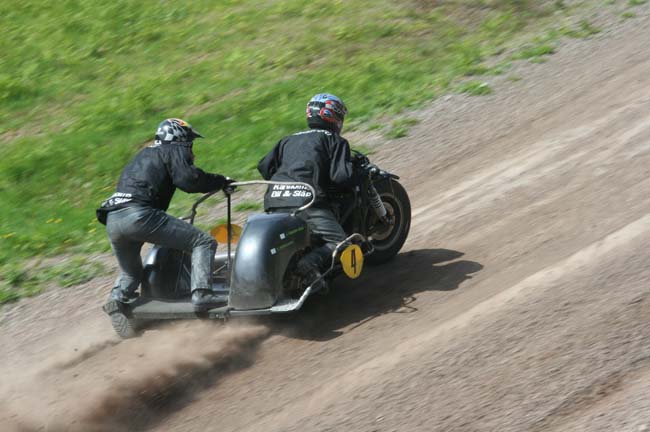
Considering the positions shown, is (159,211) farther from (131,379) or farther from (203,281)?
(131,379)

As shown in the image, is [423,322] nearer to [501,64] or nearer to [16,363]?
[16,363]

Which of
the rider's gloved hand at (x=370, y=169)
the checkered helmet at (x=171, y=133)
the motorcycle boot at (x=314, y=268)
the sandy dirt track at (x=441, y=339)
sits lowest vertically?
the sandy dirt track at (x=441, y=339)

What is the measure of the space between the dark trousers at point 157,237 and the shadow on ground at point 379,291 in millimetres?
956

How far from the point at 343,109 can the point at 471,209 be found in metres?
2.62

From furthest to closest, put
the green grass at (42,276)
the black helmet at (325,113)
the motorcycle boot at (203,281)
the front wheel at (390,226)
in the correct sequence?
the green grass at (42,276) < the front wheel at (390,226) < the black helmet at (325,113) < the motorcycle boot at (203,281)

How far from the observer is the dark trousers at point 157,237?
29.0ft

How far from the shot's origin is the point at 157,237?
351 inches

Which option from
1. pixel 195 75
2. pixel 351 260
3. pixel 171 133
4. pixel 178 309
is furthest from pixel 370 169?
pixel 195 75

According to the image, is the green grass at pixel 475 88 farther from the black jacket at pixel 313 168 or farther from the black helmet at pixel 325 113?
the black jacket at pixel 313 168

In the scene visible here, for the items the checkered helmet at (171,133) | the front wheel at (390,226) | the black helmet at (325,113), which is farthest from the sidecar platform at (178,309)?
the black helmet at (325,113)

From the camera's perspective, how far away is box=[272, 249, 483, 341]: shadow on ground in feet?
30.1

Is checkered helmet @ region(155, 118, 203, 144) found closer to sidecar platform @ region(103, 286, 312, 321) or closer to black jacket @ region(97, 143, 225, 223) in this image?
black jacket @ region(97, 143, 225, 223)

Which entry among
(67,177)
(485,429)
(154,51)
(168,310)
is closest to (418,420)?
(485,429)

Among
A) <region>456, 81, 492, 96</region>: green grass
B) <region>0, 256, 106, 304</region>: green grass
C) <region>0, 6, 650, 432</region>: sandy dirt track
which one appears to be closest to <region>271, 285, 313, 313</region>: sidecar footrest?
<region>0, 6, 650, 432</region>: sandy dirt track
